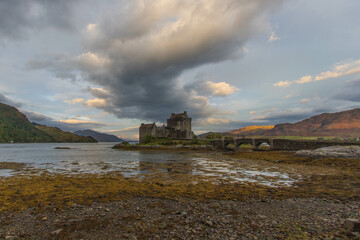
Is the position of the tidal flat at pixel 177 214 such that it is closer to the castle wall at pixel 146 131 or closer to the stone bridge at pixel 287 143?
the stone bridge at pixel 287 143

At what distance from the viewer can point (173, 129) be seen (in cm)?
11369

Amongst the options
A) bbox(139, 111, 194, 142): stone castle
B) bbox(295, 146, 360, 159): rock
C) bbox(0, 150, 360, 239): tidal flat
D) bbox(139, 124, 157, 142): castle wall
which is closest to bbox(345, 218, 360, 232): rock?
bbox(0, 150, 360, 239): tidal flat

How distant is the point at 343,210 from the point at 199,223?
680 centimetres

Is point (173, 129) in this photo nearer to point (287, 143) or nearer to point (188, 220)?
point (287, 143)

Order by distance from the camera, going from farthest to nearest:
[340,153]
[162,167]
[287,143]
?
[287,143] < [340,153] < [162,167]

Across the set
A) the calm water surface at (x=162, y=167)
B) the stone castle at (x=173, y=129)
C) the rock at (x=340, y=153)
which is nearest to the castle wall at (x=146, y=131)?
the stone castle at (x=173, y=129)

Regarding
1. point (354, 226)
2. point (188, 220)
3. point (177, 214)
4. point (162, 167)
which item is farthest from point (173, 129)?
point (354, 226)

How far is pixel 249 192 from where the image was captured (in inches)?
448

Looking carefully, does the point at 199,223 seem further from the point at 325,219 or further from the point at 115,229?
the point at 325,219

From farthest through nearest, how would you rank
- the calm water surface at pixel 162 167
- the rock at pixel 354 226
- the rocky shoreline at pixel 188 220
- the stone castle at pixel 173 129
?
the stone castle at pixel 173 129 < the calm water surface at pixel 162 167 < the rocky shoreline at pixel 188 220 < the rock at pixel 354 226

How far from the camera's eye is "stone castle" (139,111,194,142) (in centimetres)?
10594

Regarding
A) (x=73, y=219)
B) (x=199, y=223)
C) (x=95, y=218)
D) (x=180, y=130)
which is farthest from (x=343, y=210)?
(x=180, y=130)

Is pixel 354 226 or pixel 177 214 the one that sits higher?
Answer: pixel 354 226

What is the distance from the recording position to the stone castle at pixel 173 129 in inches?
4171
